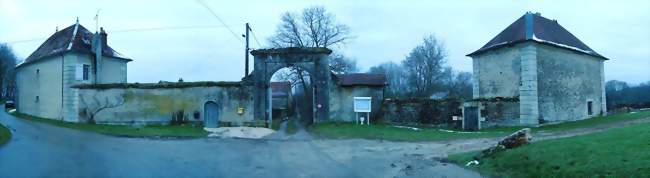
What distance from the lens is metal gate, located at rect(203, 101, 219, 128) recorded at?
2816 centimetres

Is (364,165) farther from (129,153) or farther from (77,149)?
(77,149)

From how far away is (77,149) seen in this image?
15.6m

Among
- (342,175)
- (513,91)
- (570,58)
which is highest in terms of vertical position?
(570,58)

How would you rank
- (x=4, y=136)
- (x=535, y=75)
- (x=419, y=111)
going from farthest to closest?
(x=419, y=111) → (x=535, y=75) → (x=4, y=136)

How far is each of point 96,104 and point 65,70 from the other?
10.4ft

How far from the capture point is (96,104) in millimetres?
28922

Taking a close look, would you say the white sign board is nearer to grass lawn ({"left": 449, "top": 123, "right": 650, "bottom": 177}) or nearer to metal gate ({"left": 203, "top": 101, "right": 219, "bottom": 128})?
metal gate ({"left": 203, "top": 101, "right": 219, "bottom": 128})

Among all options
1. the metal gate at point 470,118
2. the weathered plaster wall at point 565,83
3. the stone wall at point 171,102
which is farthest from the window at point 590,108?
the stone wall at point 171,102

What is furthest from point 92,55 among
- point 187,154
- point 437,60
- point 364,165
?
point 437,60

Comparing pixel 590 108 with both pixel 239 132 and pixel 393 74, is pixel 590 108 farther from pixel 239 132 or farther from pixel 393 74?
pixel 393 74

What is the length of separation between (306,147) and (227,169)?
255 inches

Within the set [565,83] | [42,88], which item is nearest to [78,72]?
[42,88]

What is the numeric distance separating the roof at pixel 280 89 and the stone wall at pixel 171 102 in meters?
26.0

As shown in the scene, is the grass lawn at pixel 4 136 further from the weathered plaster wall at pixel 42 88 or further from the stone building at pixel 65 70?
the weathered plaster wall at pixel 42 88
